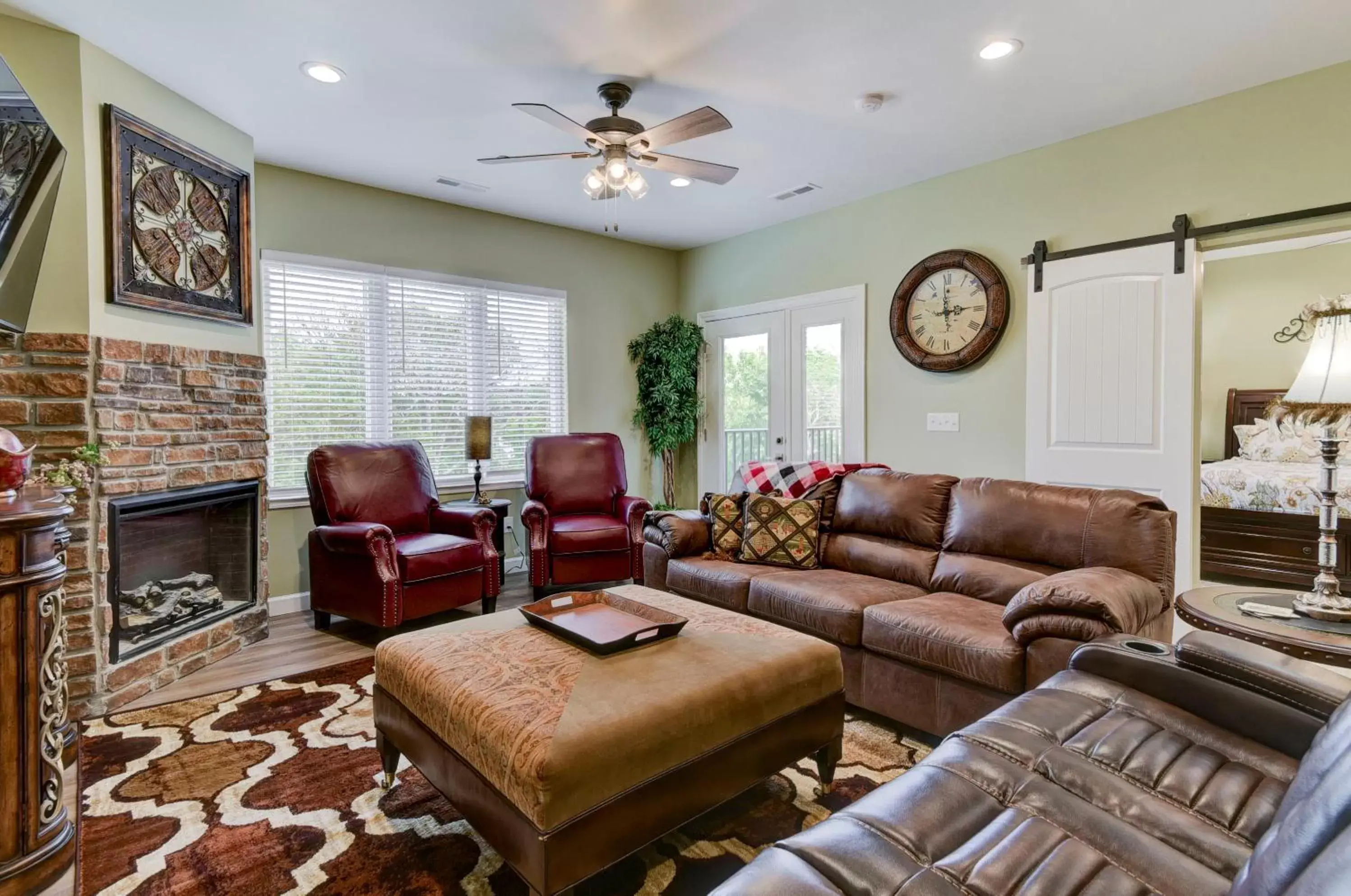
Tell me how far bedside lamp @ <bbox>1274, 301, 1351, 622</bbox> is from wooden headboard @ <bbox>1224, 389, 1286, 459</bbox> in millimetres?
5256

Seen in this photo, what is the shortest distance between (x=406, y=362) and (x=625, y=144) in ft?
8.10

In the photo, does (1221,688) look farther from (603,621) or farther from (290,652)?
(290,652)

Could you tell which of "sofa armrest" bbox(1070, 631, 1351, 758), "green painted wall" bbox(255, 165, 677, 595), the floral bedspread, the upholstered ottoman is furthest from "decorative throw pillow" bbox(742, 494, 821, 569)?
the floral bedspread

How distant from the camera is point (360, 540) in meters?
3.43

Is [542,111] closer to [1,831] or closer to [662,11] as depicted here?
[662,11]

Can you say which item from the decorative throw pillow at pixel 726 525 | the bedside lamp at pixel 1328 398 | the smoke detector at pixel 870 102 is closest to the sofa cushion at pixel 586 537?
the decorative throw pillow at pixel 726 525

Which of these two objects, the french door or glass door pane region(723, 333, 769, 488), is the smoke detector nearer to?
the french door

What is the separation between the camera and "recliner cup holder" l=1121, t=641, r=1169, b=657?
1.73 metres

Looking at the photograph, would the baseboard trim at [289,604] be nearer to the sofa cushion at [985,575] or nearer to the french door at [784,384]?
the french door at [784,384]

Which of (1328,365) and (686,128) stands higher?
(686,128)

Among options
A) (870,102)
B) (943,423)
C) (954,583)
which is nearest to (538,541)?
(954,583)

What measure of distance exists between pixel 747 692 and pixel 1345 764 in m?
1.20

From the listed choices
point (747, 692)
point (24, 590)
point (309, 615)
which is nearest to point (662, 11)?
point (747, 692)

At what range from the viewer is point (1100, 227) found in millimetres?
3584
